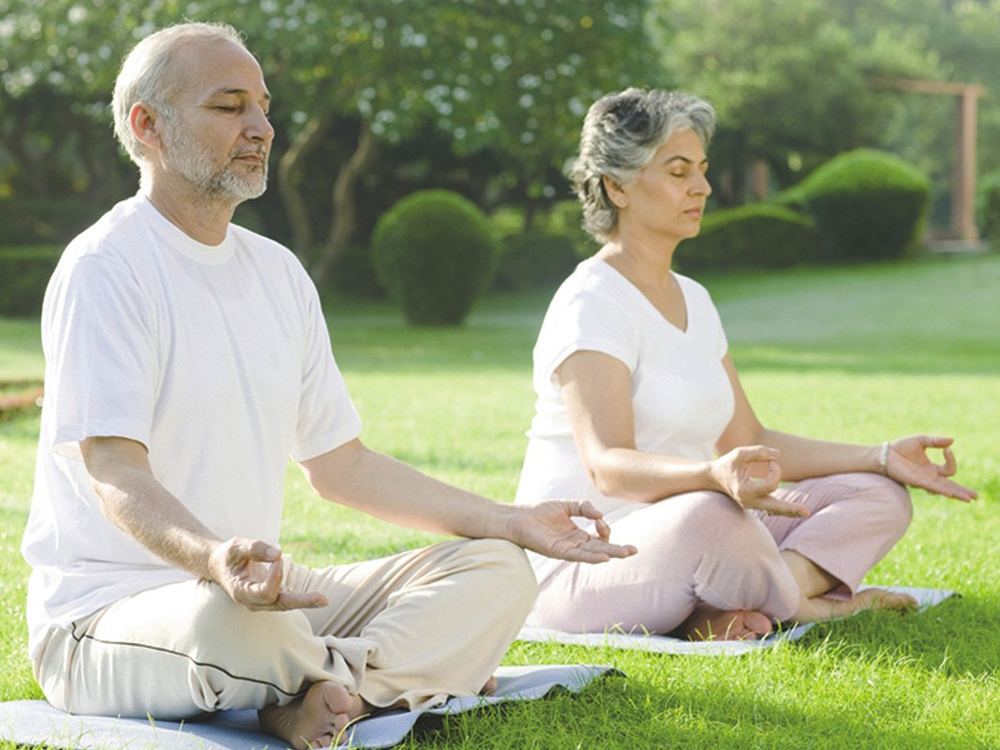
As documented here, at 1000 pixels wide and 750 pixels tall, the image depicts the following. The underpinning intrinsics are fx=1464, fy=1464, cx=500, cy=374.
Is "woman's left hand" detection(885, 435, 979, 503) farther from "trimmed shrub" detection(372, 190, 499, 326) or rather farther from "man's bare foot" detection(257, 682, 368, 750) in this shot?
"trimmed shrub" detection(372, 190, 499, 326)

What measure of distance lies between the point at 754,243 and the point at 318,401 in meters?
26.3

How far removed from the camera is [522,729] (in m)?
3.18

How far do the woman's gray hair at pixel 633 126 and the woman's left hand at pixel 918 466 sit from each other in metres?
1.11

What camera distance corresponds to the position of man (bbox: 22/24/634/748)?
2.81 m

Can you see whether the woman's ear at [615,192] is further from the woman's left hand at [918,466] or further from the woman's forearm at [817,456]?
the woman's left hand at [918,466]

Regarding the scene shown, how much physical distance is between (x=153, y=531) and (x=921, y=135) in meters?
47.6

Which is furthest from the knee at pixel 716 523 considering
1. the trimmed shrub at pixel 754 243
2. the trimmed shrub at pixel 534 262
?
the trimmed shrub at pixel 754 243

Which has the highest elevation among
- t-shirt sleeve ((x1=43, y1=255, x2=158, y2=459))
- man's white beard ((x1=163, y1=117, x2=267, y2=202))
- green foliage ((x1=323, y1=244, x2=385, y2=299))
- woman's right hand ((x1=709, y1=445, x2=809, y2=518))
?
man's white beard ((x1=163, y1=117, x2=267, y2=202))

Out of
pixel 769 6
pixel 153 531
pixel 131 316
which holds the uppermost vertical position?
pixel 769 6

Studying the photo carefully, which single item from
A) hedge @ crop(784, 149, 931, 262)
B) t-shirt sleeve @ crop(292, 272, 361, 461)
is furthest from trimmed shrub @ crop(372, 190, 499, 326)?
t-shirt sleeve @ crop(292, 272, 361, 461)

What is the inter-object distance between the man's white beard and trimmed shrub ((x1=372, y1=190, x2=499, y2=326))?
1657cm

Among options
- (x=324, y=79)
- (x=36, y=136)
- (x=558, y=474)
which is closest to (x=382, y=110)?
(x=324, y=79)

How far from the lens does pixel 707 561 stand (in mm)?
3893

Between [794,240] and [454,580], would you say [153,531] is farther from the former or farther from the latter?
[794,240]
